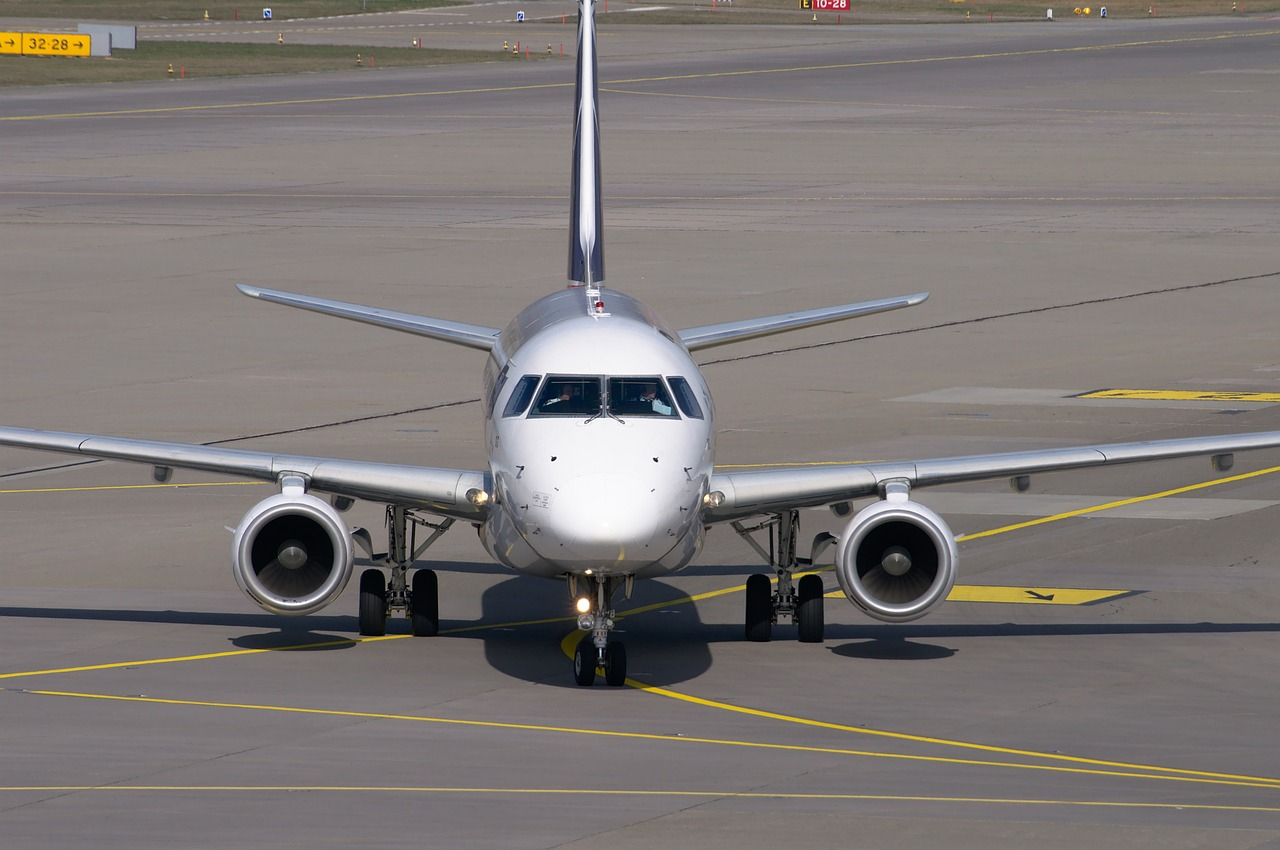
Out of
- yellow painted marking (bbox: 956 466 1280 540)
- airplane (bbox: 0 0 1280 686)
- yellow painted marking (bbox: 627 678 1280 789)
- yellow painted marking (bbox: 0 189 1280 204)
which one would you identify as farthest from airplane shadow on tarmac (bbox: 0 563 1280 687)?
yellow painted marking (bbox: 0 189 1280 204)

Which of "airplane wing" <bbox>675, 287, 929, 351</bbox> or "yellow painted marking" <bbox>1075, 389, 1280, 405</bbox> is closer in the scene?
"airplane wing" <bbox>675, 287, 929, 351</bbox>

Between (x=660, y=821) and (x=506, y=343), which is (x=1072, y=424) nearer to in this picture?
(x=506, y=343)

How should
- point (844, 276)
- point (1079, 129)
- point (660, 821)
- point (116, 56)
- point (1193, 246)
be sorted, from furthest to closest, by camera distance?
point (116, 56), point (1079, 129), point (1193, 246), point (844, 276), point (660, 821)

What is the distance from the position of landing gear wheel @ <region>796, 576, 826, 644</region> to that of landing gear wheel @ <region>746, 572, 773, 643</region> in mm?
336

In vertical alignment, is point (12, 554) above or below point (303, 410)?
below

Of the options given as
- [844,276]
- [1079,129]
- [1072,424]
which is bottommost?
[1072,424]

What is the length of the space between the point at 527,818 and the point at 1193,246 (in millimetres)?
46886

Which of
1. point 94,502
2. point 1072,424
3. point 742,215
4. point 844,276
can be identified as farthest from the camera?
point 742,215

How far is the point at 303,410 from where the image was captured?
3684 cm

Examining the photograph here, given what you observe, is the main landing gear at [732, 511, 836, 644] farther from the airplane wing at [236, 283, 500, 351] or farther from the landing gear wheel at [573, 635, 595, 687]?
the airplane wing at [236, 283, 500, 351]

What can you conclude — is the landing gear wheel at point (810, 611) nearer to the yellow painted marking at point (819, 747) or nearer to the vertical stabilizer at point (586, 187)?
the yellow painted marking at point (819, 747)

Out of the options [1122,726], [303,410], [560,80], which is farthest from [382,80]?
[1122,726]

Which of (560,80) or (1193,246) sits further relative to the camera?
(560,80)

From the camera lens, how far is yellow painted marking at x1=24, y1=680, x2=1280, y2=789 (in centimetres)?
1742
